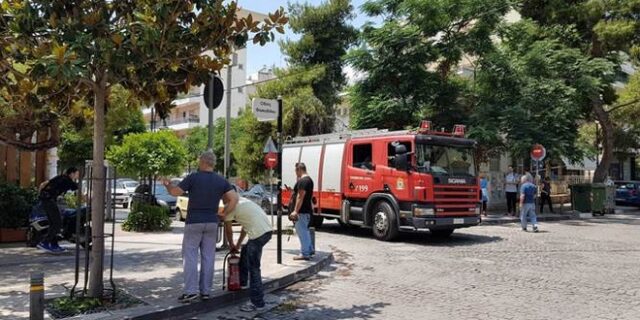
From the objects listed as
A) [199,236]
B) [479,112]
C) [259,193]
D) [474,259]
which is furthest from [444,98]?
[199,236]

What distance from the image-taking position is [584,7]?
79.7 ft

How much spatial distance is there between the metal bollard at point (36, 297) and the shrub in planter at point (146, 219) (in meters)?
9.94

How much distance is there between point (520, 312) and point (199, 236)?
3.91m

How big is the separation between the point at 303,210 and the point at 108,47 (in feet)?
16.1

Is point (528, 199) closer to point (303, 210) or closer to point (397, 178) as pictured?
point (397, 178)

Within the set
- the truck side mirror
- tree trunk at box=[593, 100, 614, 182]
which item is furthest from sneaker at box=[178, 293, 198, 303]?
tree trunk at box=[593, 100, 614, 182]

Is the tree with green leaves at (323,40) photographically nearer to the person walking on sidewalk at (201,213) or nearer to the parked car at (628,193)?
the parked car at (628,193)

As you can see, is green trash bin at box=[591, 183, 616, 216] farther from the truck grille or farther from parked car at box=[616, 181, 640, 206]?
the truck grille

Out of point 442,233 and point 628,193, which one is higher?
point 628,193

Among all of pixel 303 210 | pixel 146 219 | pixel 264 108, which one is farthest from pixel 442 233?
pixel 146 219

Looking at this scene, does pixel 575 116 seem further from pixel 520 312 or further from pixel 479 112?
pixel 520 312

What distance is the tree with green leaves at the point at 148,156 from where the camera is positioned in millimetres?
17438

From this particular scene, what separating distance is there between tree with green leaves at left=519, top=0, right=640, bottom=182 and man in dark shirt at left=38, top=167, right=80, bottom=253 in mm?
Answer: 19670

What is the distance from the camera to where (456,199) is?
1370cm
